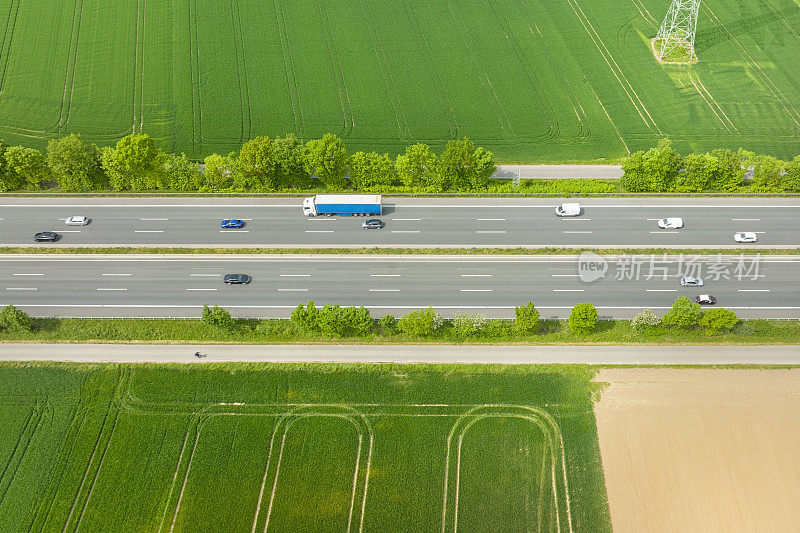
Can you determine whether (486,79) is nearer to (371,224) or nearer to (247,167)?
(371,224)

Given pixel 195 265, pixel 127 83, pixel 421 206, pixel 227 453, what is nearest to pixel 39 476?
pixel 227 453

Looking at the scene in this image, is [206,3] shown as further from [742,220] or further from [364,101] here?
[742,220]

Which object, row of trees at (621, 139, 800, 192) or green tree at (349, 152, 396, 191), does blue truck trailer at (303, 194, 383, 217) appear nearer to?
green tree at (349, 152, 396, 191)

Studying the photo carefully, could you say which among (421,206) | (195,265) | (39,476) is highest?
(421,206)

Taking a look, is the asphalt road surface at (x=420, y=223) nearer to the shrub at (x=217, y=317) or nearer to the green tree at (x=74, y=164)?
the green tree at (x=74, y=164)

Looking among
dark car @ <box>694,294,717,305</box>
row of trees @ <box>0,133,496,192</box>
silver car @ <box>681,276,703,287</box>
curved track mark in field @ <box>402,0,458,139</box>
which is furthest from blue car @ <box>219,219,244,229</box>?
dark car @ <box>694,294,717,305</box>

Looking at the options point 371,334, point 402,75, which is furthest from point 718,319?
point 402,75
